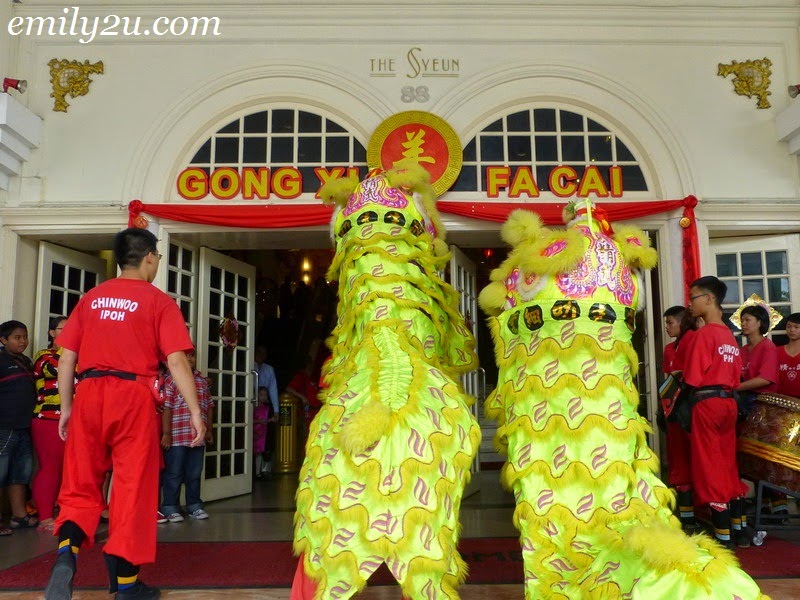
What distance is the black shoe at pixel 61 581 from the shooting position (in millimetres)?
2354

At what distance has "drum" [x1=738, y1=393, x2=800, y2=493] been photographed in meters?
3.60

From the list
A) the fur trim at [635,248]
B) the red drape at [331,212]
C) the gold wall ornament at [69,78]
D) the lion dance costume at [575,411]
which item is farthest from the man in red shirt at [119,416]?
the gold wall ornament at [69,78]

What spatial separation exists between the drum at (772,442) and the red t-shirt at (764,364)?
0.39 meters

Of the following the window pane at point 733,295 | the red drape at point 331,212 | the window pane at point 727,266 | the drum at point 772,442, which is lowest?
the drum at point 772,442

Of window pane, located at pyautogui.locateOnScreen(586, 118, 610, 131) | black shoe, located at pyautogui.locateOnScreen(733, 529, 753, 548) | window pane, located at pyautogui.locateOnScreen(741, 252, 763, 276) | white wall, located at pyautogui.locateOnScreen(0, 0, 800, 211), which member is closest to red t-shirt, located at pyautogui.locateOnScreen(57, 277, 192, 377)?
white wall, located at pyautogui.locateOnScreen(0, 0, 800, 211)

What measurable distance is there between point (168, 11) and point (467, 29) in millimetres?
2207

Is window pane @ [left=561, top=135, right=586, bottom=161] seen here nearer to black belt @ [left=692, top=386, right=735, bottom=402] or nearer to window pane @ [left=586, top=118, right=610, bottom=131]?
window pane @ [left=586, top=118, right=610, bottom=131]

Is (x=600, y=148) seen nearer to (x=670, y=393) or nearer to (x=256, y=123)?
(x=670, y=393)

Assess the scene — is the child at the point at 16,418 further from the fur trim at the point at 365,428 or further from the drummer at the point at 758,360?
the drummer at the point at 758,360

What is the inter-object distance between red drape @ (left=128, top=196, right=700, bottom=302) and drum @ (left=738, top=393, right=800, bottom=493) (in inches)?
48.3

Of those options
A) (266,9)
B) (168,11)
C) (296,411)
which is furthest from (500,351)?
(296,411)

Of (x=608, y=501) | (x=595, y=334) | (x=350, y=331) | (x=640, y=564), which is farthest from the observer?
(x=350, y=331)

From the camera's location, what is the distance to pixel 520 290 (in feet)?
7.76

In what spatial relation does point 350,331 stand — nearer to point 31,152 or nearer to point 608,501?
point 608,501
